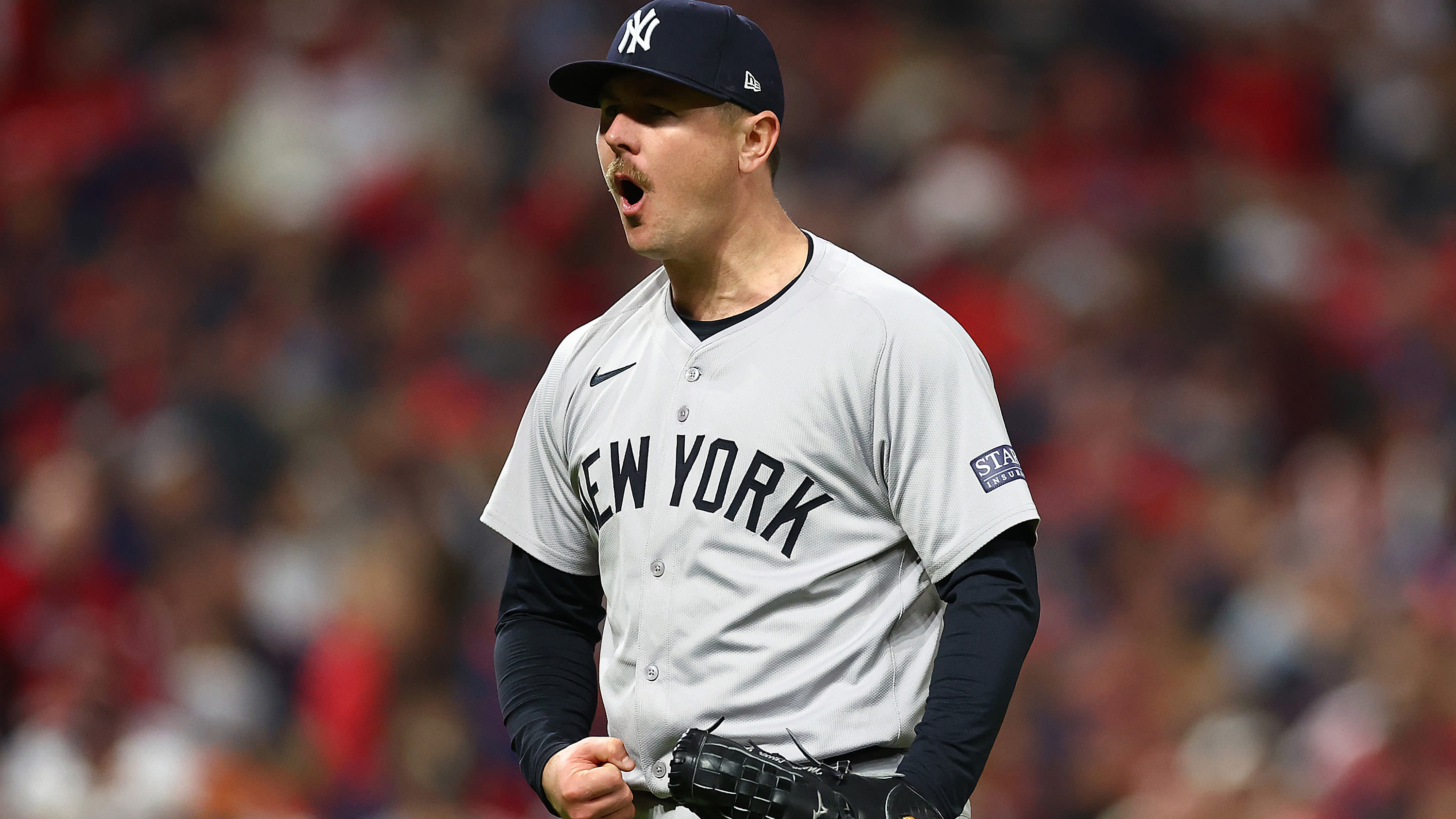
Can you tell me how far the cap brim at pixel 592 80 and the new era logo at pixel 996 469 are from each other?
51cm

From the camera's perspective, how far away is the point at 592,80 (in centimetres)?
192

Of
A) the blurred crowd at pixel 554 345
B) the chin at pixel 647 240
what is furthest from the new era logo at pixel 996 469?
the blurred crowd at pixel 554 345

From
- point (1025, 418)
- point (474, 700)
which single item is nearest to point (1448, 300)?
point (1025, 418)

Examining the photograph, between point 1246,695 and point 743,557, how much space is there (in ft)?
9.03

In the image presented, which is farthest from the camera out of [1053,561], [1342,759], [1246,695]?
[1053,561]

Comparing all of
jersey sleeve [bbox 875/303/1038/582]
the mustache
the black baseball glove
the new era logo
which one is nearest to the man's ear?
the mustache

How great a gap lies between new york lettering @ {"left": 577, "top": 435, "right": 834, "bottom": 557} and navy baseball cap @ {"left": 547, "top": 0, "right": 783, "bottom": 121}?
1.35 ft

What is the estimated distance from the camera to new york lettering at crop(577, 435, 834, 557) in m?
1.80

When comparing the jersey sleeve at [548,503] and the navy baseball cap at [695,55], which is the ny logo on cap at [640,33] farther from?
the jersey sleeve at [548,503]

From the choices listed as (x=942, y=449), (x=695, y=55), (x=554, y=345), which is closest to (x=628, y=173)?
(x=695, y=55)

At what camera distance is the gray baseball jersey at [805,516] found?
1.78 meters

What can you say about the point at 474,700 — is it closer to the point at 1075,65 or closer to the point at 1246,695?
the point at 1246,695

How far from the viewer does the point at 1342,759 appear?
3.73 metres

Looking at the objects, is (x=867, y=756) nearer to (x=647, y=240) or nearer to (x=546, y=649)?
(x=546, y=649)
